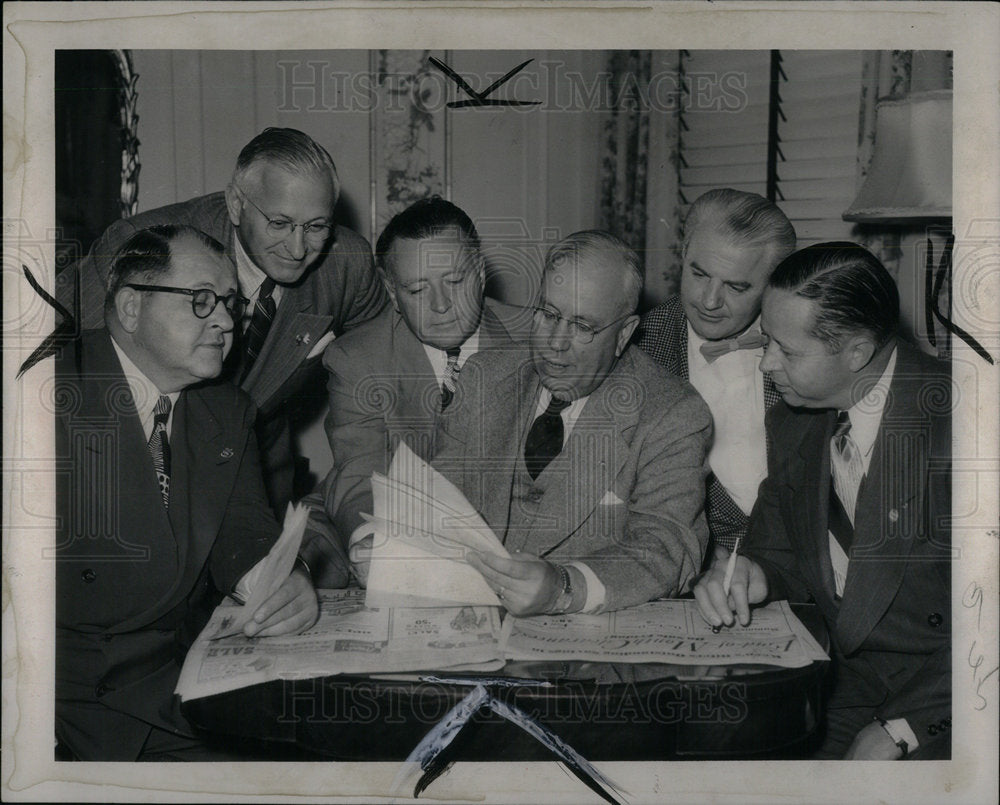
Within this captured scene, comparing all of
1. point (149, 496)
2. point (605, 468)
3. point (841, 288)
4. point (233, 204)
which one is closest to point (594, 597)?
point (605, 468)

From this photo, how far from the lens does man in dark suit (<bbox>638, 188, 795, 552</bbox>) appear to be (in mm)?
2396

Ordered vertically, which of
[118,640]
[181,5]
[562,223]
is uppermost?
[181,5]

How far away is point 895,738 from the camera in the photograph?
2383mm

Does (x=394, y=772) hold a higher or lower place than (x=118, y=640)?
lower

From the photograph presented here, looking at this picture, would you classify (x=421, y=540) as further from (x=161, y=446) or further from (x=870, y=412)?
(x=870, y=412)

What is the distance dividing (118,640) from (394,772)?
67 centimetres

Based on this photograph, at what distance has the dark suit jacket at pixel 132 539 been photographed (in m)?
2.33

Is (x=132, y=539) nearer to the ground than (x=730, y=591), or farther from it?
farther from it

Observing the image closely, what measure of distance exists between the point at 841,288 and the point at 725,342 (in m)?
0.28

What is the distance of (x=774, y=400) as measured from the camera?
2.41m

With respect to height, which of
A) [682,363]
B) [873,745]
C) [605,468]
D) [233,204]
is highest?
[233,204]

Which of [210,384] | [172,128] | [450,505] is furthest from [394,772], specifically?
[172,128]

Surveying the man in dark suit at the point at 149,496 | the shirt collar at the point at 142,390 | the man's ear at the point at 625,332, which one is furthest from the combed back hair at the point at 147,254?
the man's ear at the point at 625,332

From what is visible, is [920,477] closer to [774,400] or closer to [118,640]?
[774,400]
